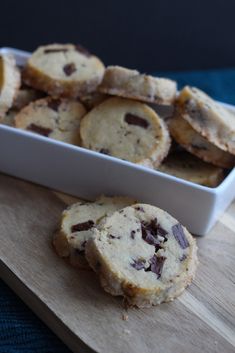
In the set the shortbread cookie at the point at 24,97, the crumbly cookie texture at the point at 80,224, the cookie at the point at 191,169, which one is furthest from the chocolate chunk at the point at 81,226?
the shortbread cookie at the point at 24,97

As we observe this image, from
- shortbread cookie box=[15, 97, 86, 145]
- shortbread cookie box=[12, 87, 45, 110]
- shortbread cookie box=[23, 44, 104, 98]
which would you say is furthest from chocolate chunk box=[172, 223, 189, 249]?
shortbread cookie box=[12, 87, 45, 110]

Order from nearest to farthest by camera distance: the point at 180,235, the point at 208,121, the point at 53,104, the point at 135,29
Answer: the point at 180,235 < the point at 208,121 < the point at 53,104 < the point at 135,29

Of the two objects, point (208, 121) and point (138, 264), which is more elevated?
point (208, 121)

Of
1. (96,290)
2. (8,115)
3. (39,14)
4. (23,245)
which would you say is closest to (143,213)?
(96,290)

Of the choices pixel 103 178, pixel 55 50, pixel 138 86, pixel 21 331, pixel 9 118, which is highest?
pixel 138 86

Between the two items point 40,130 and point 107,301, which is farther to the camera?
point 40,130

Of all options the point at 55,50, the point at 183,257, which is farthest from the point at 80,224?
the point at 55,50

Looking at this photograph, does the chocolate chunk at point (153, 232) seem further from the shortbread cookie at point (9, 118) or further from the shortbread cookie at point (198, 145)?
the shortbread cookie at point (9, 118)

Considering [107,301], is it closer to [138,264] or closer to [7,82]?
[138,264]
